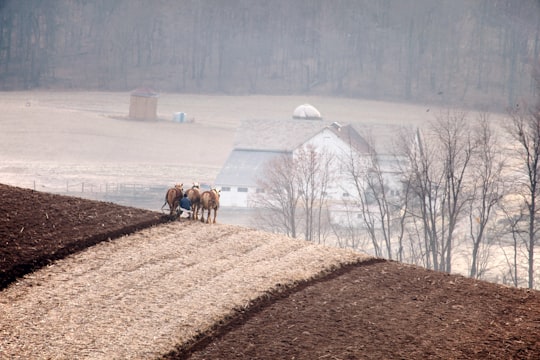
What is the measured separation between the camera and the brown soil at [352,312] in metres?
14.6

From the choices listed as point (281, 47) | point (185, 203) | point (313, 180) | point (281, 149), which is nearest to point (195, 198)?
point (185, 203)

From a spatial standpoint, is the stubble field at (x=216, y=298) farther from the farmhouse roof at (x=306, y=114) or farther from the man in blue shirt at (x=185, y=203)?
the farmhouse roof at (x=306, y=114)

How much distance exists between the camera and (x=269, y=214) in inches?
2379

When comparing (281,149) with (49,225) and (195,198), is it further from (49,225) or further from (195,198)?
(49,225)

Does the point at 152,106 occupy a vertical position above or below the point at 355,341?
above

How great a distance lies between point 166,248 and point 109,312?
4.42 m

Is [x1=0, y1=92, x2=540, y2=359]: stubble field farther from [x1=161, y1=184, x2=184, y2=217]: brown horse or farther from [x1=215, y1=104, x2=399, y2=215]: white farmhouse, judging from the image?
[x1=215, y1=104, x2=399, y2=215]: white farmhouse

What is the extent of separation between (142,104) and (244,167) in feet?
88.3

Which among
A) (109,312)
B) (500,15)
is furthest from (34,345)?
(500,15)

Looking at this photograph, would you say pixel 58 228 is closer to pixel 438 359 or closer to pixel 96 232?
pixel 96 232

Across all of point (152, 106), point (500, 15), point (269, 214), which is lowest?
point (269, 214)

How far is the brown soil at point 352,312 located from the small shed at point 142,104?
7018cm

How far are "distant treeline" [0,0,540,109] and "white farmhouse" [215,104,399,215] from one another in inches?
1415

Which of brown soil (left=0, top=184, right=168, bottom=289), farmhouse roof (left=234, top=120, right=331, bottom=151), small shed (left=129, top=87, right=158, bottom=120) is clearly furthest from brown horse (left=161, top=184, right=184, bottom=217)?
small shed (left=129, top=87, right=158, bottom=120)
